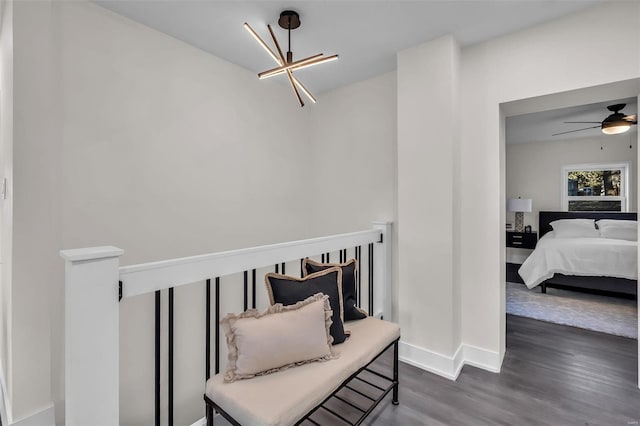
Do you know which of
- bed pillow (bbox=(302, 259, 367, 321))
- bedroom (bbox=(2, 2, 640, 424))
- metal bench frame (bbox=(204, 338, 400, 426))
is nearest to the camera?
metal bench frame (bbox=(204, 338, 400, 426))

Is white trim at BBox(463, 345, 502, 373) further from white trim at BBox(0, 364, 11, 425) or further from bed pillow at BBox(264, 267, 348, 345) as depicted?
white trim at BBox(0, 364, 11, 425)

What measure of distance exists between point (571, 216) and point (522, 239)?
35.5 inches

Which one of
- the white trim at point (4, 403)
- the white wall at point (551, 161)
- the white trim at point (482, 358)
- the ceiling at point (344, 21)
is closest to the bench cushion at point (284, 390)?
the white trim at point (482, 358)

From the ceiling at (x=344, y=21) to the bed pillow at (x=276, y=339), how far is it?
1.88 metres

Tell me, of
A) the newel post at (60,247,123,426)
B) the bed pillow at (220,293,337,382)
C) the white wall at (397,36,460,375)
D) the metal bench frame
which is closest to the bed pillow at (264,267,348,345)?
the bed pillow at (220,293,337,382)

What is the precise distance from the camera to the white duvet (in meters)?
3.88

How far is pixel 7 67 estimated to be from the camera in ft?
6.07

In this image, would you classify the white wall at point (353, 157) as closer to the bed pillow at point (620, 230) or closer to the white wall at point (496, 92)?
the white wall at point (496, 92)

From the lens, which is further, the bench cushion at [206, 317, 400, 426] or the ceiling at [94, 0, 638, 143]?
the ceiling at [94, 0, 638, 143]

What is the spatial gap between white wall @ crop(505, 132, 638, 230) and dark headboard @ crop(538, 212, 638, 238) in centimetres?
14

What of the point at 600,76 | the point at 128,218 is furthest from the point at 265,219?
the point at 600,76

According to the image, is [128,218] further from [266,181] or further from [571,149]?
[571,149]

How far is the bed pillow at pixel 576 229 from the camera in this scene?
16.9 feet

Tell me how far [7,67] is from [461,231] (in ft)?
10.6
